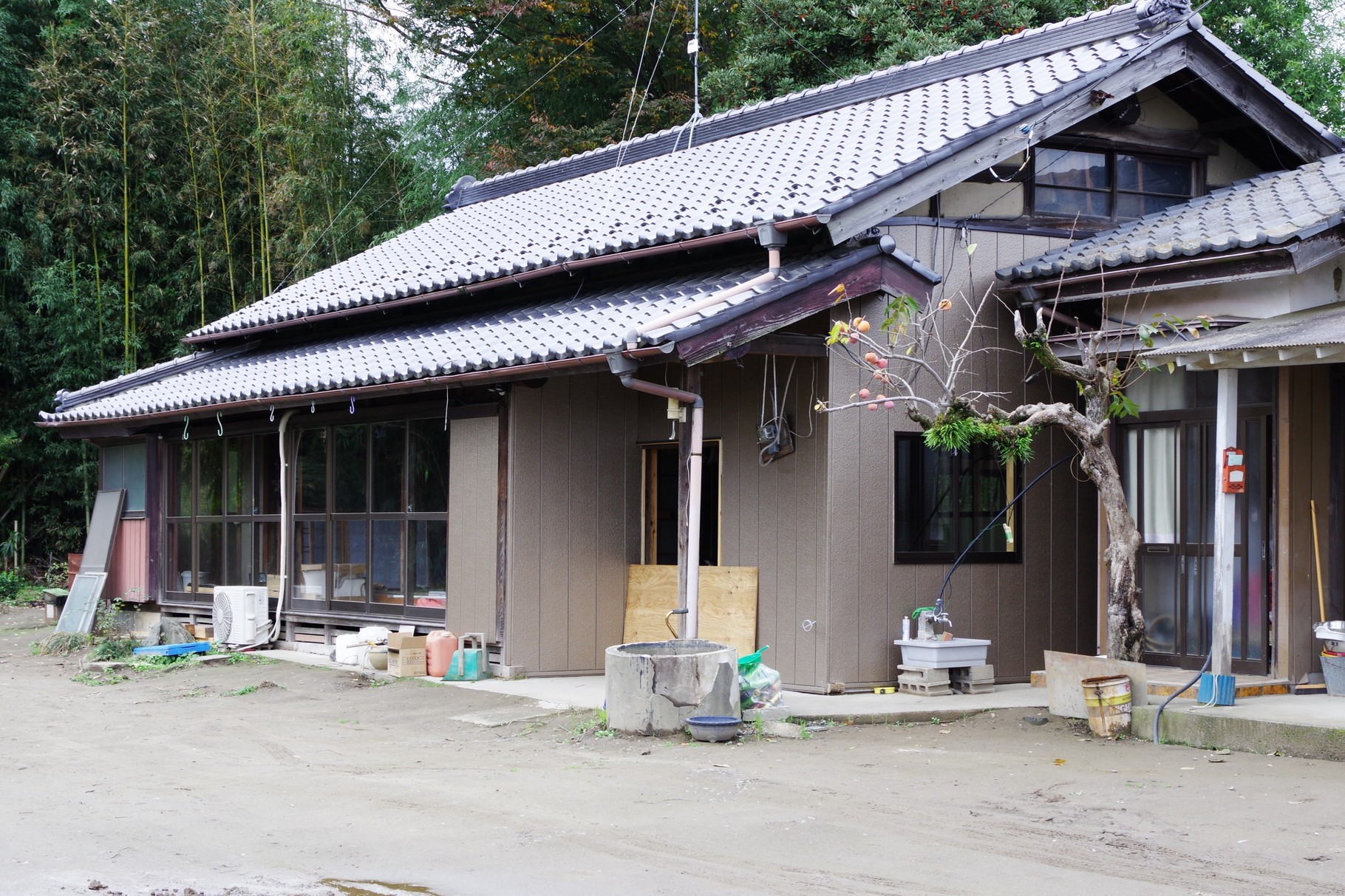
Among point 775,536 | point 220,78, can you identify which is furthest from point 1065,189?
point 220,78

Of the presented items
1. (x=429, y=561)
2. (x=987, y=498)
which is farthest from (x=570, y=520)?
(x=987, y=498)

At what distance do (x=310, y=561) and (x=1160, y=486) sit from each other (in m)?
7.66

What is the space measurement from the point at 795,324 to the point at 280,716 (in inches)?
183

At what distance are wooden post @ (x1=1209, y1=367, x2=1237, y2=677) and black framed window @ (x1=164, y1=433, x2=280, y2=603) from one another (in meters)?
8.70

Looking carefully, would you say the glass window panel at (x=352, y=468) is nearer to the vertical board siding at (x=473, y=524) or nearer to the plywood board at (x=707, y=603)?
the vertical board siding at (x=473, y=524)

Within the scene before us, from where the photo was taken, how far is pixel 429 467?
11.2m

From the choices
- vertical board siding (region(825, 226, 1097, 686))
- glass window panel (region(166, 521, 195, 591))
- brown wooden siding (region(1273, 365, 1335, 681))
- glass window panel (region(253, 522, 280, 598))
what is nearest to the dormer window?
vertical board siding (region(825, 226, 1097, 686))

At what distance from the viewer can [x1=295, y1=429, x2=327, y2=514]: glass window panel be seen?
12438 mm

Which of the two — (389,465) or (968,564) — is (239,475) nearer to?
(389,465)

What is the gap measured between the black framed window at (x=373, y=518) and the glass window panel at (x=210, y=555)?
1440 millimetres

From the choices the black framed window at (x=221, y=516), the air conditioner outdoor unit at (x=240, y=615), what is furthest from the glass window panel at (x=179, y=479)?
the air conditioner outdoor unit at (x=240, y=615)

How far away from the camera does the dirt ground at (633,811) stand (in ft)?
16.3

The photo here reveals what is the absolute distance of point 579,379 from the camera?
10.7 meters

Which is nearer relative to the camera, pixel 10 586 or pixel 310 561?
pixel 310 561
